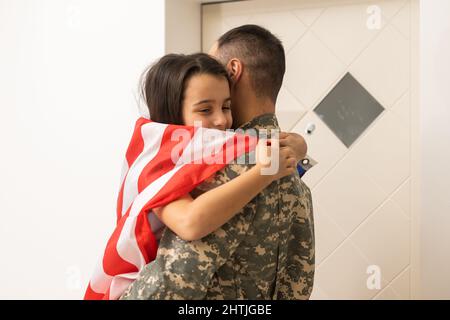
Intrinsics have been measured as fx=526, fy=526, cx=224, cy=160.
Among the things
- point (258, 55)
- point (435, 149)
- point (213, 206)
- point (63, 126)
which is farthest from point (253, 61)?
point (63, 126)

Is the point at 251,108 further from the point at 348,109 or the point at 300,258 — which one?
the point at 348,109

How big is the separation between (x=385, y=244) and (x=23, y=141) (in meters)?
1.61

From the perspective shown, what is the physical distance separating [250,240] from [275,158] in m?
0.18

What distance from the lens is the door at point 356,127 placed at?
196cm

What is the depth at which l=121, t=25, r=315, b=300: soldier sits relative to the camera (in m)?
1.04

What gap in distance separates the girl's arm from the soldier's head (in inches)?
11.3

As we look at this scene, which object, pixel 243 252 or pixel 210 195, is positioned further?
pixel 243 252

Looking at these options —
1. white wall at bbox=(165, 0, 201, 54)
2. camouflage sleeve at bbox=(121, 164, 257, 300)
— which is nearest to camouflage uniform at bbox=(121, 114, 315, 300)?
camouflage sleeve at bbox=(121, 164, 257, 300)

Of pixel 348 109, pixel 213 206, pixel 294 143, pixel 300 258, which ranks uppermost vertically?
pixel 348 109

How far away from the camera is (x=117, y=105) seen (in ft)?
7.11

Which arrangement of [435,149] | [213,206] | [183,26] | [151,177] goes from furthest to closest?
1. [183,26]
2. [435,149]
3. [151,177]
4. [213,206]

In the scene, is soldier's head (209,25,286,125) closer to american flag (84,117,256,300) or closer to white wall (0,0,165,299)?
american flag (84,117,256,300)

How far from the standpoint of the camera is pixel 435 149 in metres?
1.73

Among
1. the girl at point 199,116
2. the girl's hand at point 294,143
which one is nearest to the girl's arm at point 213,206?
the girl at point 199,116
